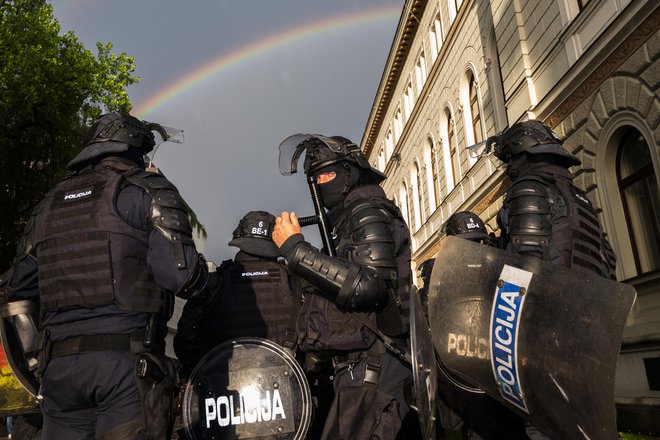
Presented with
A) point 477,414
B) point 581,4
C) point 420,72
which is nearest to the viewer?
point 477,414

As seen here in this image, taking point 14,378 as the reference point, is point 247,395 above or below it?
below

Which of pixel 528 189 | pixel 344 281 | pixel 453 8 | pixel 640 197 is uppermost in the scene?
pixel 453 8

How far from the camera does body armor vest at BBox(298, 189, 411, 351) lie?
2768 mm

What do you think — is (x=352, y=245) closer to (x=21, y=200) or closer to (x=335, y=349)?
(x=335, y=349)

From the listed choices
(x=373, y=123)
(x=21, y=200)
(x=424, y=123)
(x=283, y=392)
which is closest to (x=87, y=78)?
(x=21, y=200)

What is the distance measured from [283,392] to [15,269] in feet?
5.34

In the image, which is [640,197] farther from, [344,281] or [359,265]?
[344,281]

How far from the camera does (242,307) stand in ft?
14.9

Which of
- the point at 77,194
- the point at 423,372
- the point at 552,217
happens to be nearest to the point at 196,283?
the point at 77,194

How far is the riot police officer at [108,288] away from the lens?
230 centimetres

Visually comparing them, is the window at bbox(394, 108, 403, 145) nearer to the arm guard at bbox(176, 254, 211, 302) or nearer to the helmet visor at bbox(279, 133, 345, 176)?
the helmet visor at bbox(279, 133, 345, 176)

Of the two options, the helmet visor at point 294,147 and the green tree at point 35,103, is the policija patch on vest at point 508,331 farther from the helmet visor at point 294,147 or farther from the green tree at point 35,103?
the green tree at point 35,103

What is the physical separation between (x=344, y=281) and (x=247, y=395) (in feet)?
3.24

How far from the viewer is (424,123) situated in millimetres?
20062
